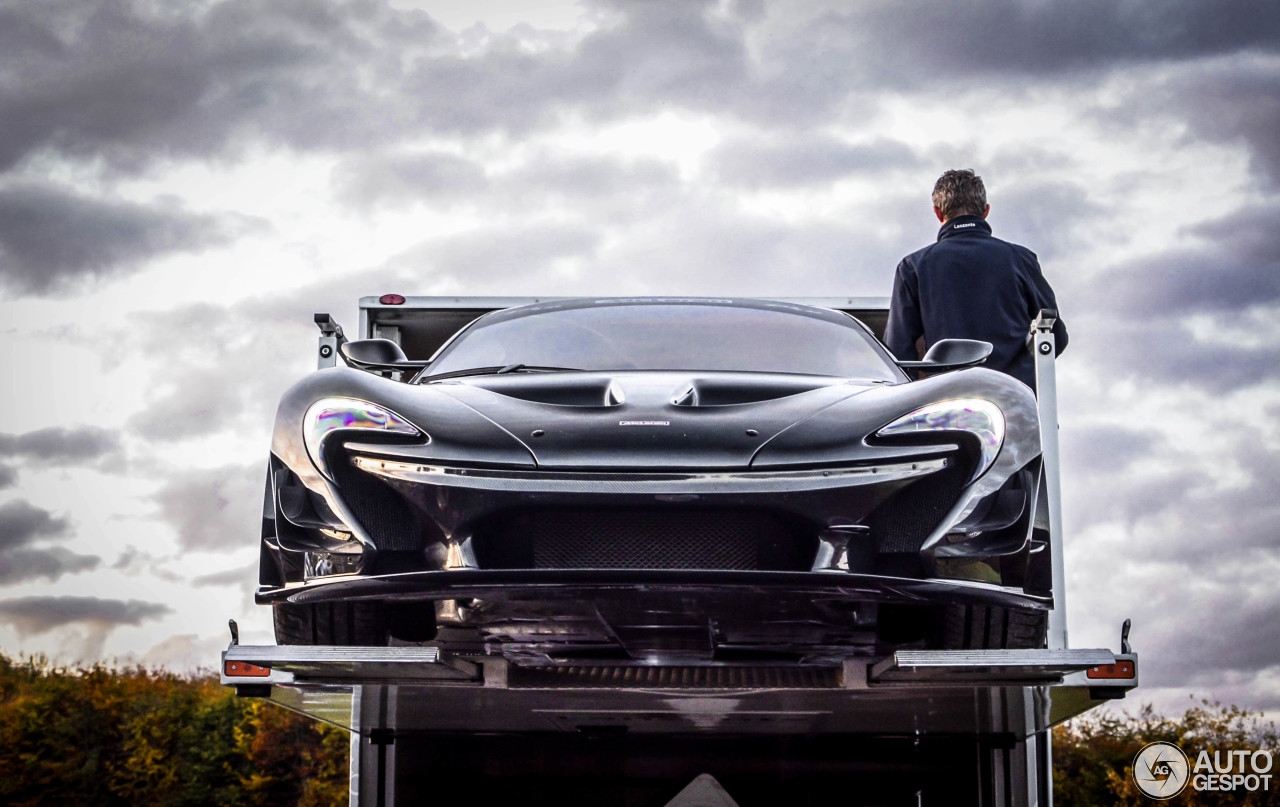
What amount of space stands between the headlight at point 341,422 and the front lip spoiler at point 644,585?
0.38m

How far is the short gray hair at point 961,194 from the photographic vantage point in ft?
18.6

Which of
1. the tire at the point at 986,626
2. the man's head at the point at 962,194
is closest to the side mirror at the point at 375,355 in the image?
the tire at the point at 986,626

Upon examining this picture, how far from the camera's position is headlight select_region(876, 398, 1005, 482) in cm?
313

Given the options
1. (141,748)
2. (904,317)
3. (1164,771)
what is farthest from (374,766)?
(141,748)

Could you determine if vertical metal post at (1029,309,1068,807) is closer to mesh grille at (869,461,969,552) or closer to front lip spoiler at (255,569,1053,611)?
mesh grille at (869,461,969,552)

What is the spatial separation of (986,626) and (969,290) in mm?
2495

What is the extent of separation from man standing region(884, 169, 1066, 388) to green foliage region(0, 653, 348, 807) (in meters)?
29.3

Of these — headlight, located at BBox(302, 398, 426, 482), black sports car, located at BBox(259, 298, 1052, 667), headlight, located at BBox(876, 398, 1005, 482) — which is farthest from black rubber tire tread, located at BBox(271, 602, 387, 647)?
headlight, located at BBox(876, 398, 1005, 482)

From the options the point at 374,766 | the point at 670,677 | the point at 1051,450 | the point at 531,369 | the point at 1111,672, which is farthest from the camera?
the point at 374,766

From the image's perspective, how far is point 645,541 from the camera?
3066mm

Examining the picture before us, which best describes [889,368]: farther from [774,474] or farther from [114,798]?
[114,798]

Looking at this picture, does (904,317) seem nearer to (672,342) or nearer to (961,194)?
(961,194)

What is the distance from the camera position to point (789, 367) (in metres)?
4.26

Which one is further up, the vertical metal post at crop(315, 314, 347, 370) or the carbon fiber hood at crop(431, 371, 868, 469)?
the vertical metal post at crop(315, 314, 347, 370)
